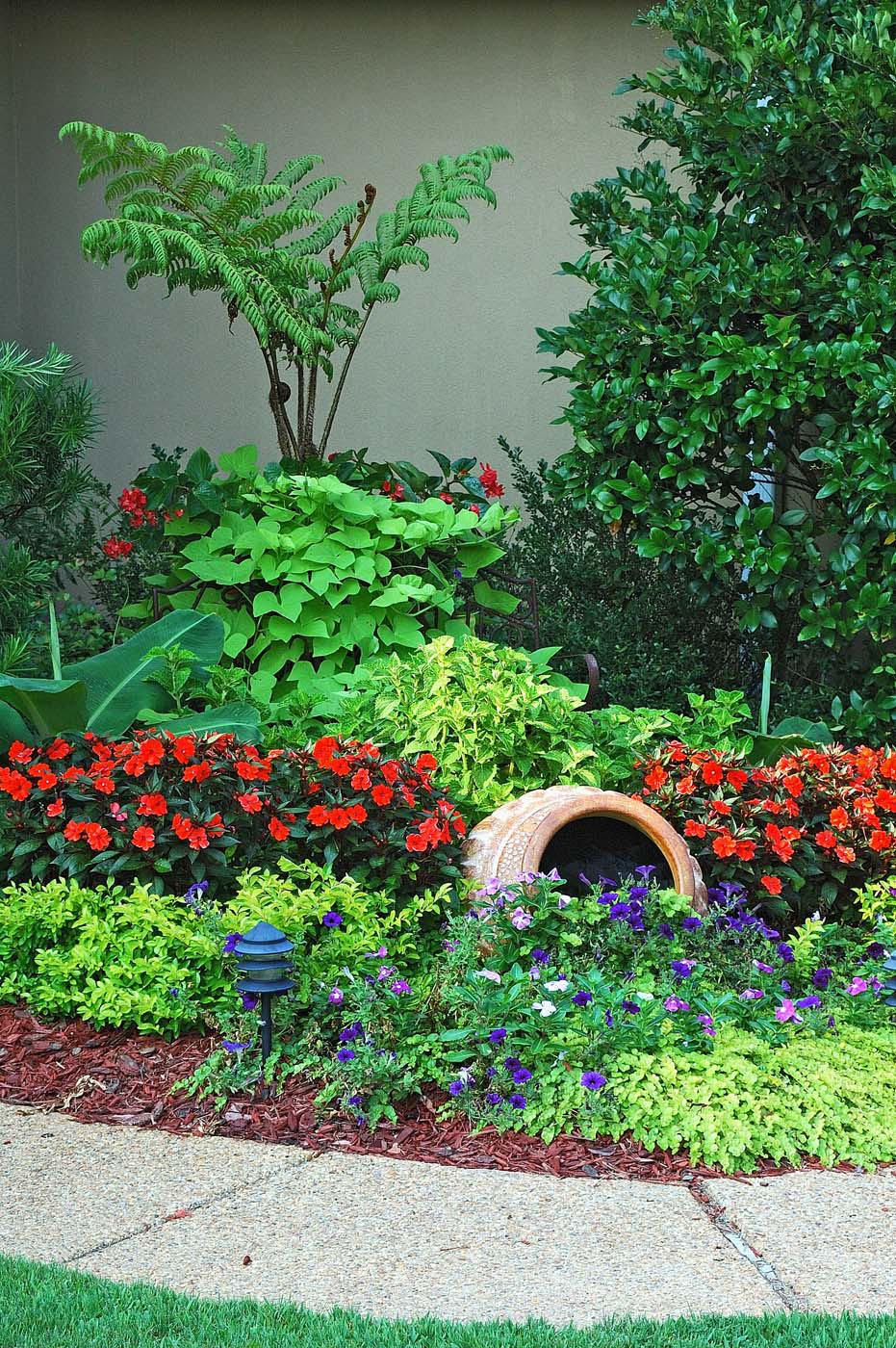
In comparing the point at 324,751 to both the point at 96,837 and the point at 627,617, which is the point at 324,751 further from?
the point at 627,617

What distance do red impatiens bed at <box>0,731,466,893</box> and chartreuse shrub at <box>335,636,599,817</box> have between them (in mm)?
220

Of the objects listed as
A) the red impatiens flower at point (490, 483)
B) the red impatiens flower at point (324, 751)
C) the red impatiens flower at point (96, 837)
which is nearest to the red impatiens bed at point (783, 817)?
the red impatiens flower at point (324, 751)

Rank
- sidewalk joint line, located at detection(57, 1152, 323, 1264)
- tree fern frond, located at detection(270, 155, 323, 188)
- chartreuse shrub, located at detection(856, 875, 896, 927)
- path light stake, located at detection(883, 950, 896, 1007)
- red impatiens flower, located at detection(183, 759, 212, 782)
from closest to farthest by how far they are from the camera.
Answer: sidewalk joint line, located at detection(57, 1152, 323, 1264) → path light stake, located at detection(883, 950, 896, 1007) → red impatiens flower, located at detection(183, 759, 212, 782) → chartreuse shrub, located at detection(856, 875, 896, 927) → tree fern frond, located at detection(270, 155, 323, 188)

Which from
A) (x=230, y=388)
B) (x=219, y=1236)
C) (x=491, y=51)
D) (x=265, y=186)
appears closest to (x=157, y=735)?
(x=219, y=1236)

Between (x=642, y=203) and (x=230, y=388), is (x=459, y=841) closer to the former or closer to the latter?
(x=642, y=203)

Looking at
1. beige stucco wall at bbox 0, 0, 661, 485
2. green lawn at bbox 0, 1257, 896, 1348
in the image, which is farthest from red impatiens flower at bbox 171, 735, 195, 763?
beige stucco wall at bbox 0, 0, 661, 485

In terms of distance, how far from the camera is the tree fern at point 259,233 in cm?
518

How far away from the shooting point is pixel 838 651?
5250 millimetres

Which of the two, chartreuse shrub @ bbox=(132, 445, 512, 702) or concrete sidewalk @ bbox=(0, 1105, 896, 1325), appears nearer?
concrete sidewalk @ bbox=(0, 1105, 896, 1325)

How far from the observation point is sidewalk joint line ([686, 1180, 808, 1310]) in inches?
95.0

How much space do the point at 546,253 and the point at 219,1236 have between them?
575 centimetres

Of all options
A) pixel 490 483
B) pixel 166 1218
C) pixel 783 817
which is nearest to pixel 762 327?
pixel 490 483

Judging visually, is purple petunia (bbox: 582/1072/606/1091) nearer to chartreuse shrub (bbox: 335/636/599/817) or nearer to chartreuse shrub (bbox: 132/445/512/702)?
chartreuse shrub (bbox: 335/636/599/817)

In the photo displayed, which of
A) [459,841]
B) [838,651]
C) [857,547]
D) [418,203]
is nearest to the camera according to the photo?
[459,841]
